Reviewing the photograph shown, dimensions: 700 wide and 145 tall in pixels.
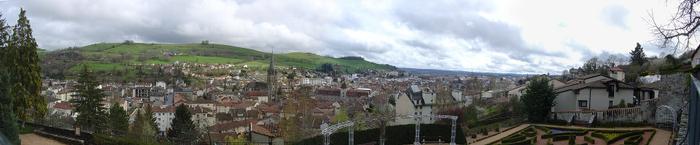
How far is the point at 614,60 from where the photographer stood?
227 feet

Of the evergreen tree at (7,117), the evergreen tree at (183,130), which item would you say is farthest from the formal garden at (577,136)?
the evergreen tree at (7,117)

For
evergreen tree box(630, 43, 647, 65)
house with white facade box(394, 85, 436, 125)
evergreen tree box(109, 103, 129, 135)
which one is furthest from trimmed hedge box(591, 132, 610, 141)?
evergreen tree box(630, 43, 647, 65)

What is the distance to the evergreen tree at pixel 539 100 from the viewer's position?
117ft

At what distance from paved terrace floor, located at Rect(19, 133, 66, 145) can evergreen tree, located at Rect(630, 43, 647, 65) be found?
51.0 m

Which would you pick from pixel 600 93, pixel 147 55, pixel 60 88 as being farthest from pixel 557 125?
pixel 147 55

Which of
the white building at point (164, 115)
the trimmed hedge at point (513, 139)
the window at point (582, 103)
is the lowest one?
the white building at point (164, 115)

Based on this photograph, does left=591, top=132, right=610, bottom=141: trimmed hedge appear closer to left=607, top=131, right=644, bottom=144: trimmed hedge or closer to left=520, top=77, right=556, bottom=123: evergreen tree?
left=607, top=131, right=644, bottom=144: trimmed hedge

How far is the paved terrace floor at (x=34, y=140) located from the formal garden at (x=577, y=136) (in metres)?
20.5

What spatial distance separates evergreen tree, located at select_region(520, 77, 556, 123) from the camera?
3553 cm

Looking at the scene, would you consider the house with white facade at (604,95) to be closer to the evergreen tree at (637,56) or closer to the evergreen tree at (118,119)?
the evergreen tree at (637,56)

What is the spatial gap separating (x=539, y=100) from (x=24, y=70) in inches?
1104

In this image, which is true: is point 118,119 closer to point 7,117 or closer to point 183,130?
point 183,130

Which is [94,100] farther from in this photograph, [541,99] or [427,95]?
[427,95]

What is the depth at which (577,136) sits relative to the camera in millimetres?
28375
